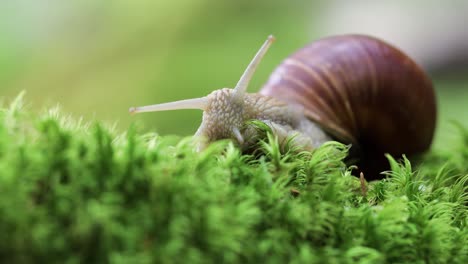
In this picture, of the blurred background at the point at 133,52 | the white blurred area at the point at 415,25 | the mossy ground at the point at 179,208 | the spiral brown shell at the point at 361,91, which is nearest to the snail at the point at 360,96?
the spiral brown shell at the point at 361,91

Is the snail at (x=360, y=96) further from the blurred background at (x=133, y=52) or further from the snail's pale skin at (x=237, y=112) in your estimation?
the blurred background at (x=133, y=52)

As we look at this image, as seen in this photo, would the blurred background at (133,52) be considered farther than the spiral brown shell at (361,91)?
Yes

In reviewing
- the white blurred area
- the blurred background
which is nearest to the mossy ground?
the blurred background

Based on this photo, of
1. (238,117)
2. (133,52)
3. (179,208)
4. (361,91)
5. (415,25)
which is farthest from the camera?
(415,25)

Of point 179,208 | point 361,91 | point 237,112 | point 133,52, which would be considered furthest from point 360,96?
point 133,52

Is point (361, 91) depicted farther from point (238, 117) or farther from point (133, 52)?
point (133, 52)

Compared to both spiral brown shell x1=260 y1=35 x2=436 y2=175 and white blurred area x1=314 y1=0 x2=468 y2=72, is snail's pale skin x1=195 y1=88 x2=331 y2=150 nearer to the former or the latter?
spiral brown shell x1=260 y1=35 x2=436 y2=175

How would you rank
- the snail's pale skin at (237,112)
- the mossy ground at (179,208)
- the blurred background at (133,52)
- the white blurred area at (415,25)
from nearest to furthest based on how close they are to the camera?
the mossy ground at (179,208) → the snail's pale skin at (237,112) → the blurred background at (133,52) → the white blurred area at (415,25)
